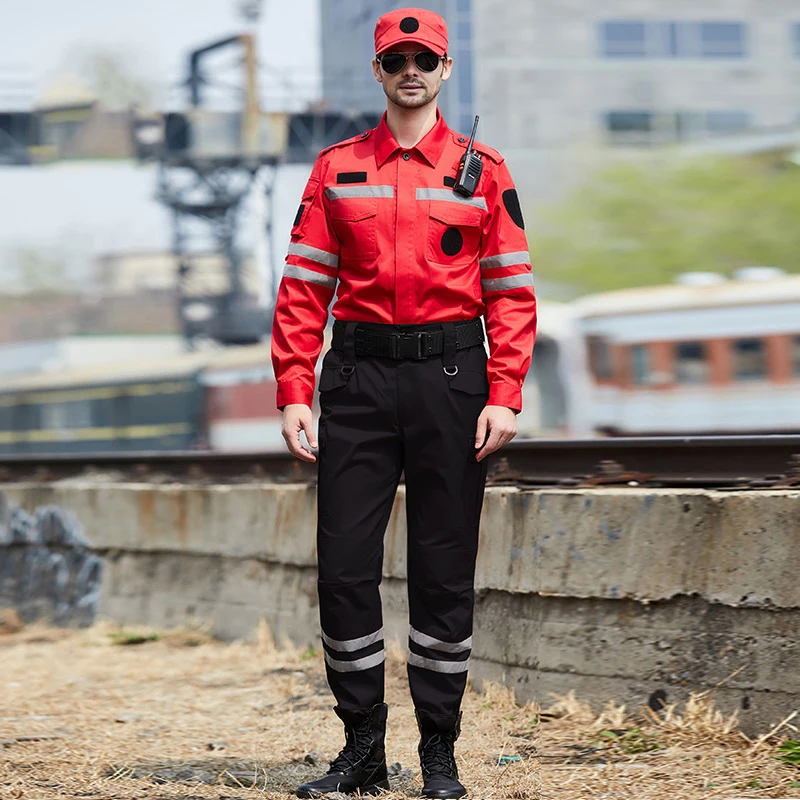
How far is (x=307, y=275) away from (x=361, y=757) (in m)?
1.41

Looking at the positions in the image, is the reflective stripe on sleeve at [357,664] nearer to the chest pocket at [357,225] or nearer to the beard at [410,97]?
the chest pocket at [357,225]

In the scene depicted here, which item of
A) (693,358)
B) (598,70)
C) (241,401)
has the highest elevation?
(598,70)

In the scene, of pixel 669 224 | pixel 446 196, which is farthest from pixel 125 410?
pixel 446 196

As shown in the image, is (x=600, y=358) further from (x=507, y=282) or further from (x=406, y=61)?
(x=406, y=61)

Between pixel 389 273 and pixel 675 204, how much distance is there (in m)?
36.3

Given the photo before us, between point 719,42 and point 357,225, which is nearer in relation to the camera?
point 357,225

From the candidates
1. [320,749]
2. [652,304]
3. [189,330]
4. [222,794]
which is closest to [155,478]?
[320,749]

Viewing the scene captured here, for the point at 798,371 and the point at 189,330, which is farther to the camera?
the point at 189,330

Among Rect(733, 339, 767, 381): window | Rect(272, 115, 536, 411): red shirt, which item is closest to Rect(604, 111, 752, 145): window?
Rect(733, 339, 767, 381): window

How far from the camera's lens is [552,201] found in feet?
124

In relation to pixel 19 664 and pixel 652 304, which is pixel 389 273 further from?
pixel 652 304

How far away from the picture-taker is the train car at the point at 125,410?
2717 cm

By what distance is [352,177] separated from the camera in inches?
136

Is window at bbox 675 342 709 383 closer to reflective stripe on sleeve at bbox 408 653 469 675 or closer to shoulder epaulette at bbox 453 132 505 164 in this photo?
shoulder epaulette at bbox 453 132 505 164
